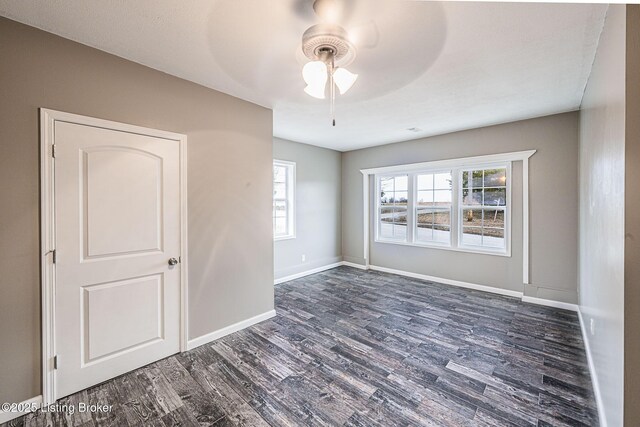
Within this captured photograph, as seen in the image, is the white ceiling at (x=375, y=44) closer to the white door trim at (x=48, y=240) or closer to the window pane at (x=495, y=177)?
the white door trim at (x=48, y=240)

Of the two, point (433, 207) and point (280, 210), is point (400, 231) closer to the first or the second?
point (433, 207)

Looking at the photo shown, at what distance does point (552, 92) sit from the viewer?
289cm

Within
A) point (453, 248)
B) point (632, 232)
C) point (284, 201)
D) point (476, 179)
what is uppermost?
point (476, 179)

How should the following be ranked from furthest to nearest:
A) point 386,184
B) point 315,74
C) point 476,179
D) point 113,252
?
1. point 386,184
2. point 476,179
3. point 113,252
4. point 315,74

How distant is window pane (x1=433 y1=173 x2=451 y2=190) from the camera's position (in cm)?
470

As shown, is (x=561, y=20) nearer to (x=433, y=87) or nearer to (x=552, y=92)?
(x=433, y=87)

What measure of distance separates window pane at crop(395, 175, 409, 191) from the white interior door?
4.06 m

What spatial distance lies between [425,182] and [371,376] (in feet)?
12.2

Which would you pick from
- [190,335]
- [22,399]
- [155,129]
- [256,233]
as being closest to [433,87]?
[256,233]

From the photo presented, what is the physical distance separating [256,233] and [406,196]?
128 inches

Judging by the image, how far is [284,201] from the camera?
16.5ft

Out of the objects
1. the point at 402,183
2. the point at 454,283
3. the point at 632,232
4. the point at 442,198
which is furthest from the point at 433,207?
the point at 632,232

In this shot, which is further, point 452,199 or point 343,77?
point 452,199

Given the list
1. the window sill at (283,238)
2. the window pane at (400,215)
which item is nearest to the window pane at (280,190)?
the window sill at (283,238)
